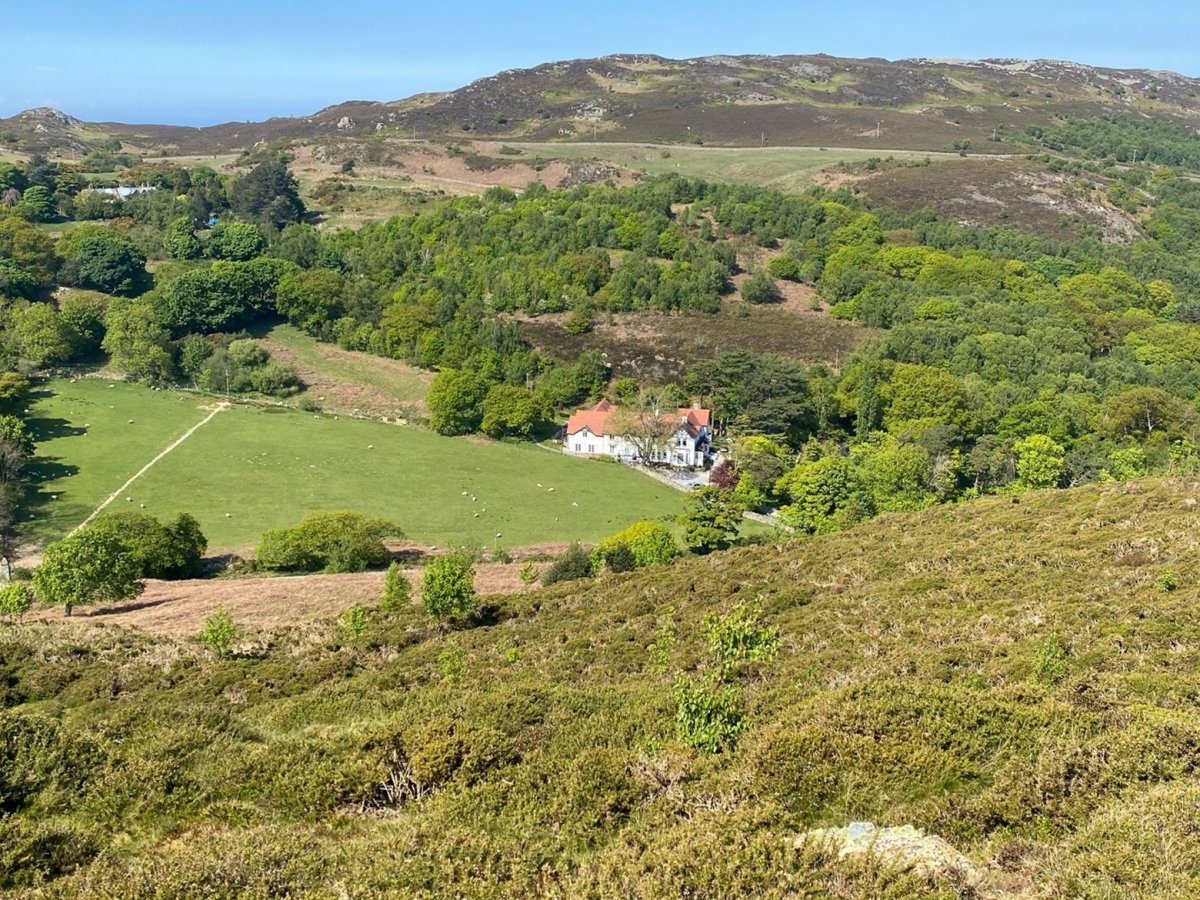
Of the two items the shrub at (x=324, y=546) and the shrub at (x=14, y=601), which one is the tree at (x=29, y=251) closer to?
the shrub at (x=324, y=546)

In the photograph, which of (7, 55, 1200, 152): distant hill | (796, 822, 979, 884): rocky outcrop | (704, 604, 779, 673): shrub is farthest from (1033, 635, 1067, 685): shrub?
(7, 55, 1200, 152): distant hill

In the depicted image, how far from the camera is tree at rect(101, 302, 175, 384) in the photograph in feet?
242

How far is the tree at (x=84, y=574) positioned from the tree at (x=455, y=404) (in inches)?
1281

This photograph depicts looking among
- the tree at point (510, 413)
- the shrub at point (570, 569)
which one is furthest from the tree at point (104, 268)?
the shrub at point (570, 569)

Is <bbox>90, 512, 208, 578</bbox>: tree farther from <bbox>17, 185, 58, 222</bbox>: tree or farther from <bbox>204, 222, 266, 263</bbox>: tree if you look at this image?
<bbox>17, 185, 58, 222</bbox>: tree

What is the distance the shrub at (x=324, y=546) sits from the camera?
140 ft

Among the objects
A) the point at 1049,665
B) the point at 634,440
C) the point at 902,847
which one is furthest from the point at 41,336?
the point at 902,847

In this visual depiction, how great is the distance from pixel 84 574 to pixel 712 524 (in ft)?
103

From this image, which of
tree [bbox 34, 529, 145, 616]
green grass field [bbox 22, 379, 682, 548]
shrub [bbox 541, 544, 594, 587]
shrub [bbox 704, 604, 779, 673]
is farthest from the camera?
green grass field [bbox 22, 379, 682, 548]

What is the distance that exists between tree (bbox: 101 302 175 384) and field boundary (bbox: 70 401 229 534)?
9825 mm

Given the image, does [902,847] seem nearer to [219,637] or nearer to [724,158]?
[219,637]

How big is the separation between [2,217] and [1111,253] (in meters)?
142

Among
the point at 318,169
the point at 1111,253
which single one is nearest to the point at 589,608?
the point at 1111,253

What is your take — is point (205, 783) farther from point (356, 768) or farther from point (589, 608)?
point (589, 608)
